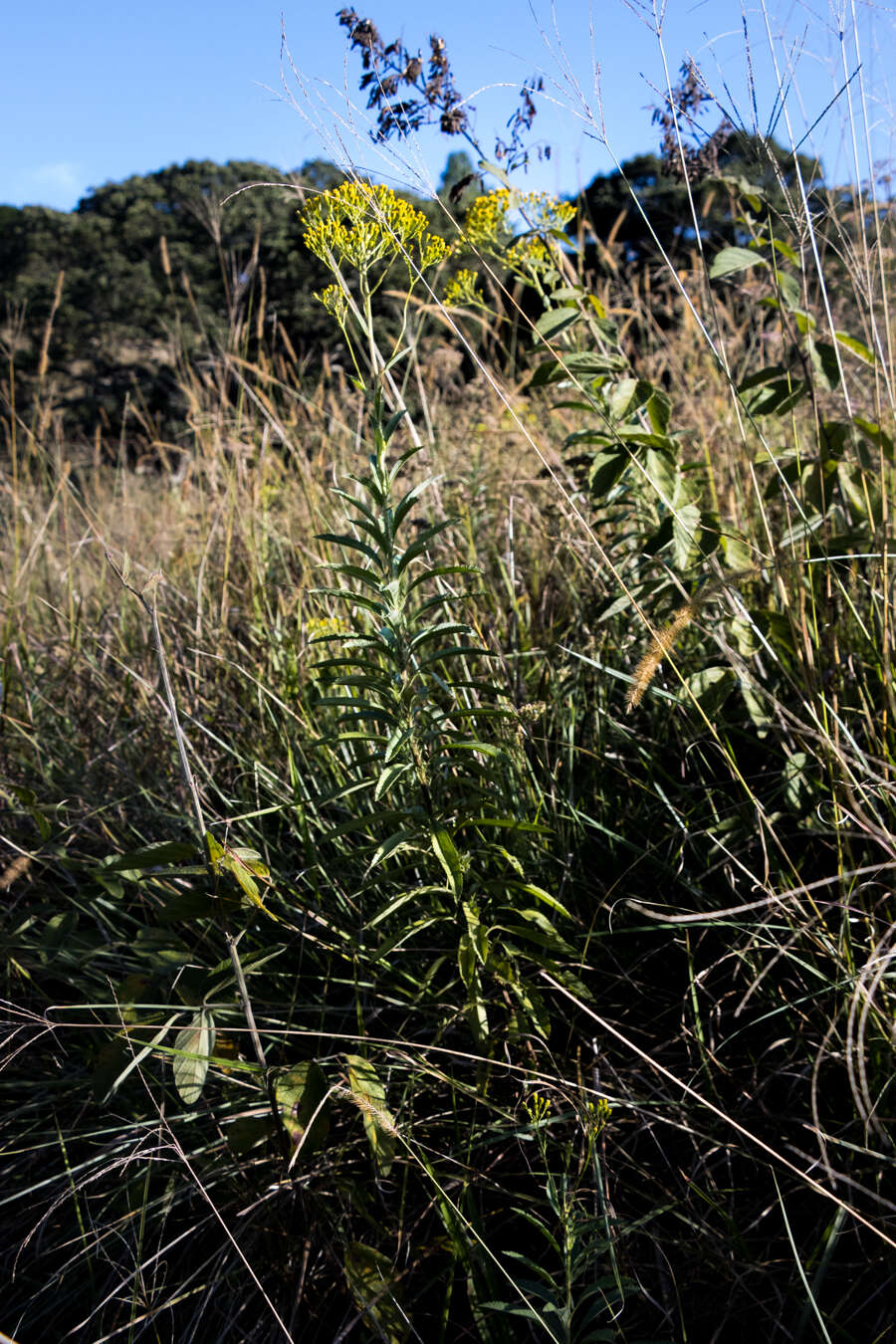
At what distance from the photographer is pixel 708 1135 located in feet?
4.04

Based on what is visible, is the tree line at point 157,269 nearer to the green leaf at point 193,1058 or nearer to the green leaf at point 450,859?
the green leaf at point 450,859

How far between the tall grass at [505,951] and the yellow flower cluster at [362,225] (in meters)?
0.01

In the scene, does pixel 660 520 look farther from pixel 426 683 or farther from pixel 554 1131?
pixel 554 1131

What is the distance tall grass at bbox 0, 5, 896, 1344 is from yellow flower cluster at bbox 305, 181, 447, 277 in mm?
13

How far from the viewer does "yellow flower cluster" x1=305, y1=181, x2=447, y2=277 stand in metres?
1.28

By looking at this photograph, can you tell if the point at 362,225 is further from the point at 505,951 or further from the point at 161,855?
the point at 505,951

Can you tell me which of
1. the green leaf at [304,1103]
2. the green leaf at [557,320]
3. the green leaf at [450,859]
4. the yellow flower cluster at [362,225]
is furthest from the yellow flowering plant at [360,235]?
the green leaf at [304,1103]

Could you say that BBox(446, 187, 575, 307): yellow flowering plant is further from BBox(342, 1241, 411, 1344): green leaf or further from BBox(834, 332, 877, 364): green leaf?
BBox(342, 1241, 411, 1344): green leaf

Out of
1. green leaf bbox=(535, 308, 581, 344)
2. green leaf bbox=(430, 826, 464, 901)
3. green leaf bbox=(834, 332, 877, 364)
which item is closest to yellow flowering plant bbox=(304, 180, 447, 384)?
green leaf bbox=(535, 308, 581, 344)

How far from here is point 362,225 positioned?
1.31m

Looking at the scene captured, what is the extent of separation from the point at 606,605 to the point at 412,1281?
124 cm

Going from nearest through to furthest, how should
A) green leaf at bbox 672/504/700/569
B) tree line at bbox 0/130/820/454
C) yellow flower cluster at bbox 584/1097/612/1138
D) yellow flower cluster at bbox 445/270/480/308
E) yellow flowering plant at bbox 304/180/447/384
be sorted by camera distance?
1. yellow flower cluster at bbox 584/1097/612/1138
2. yellow flowering plant at bbox 304/180/447/384
3. green leaf at bbox 672/504/700/569
4. yellow flower cluster at bbox 445/270/480/308
5. tree line at bbox 0/130/820/454

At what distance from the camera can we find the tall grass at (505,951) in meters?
1.16

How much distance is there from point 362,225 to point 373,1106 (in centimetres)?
125
